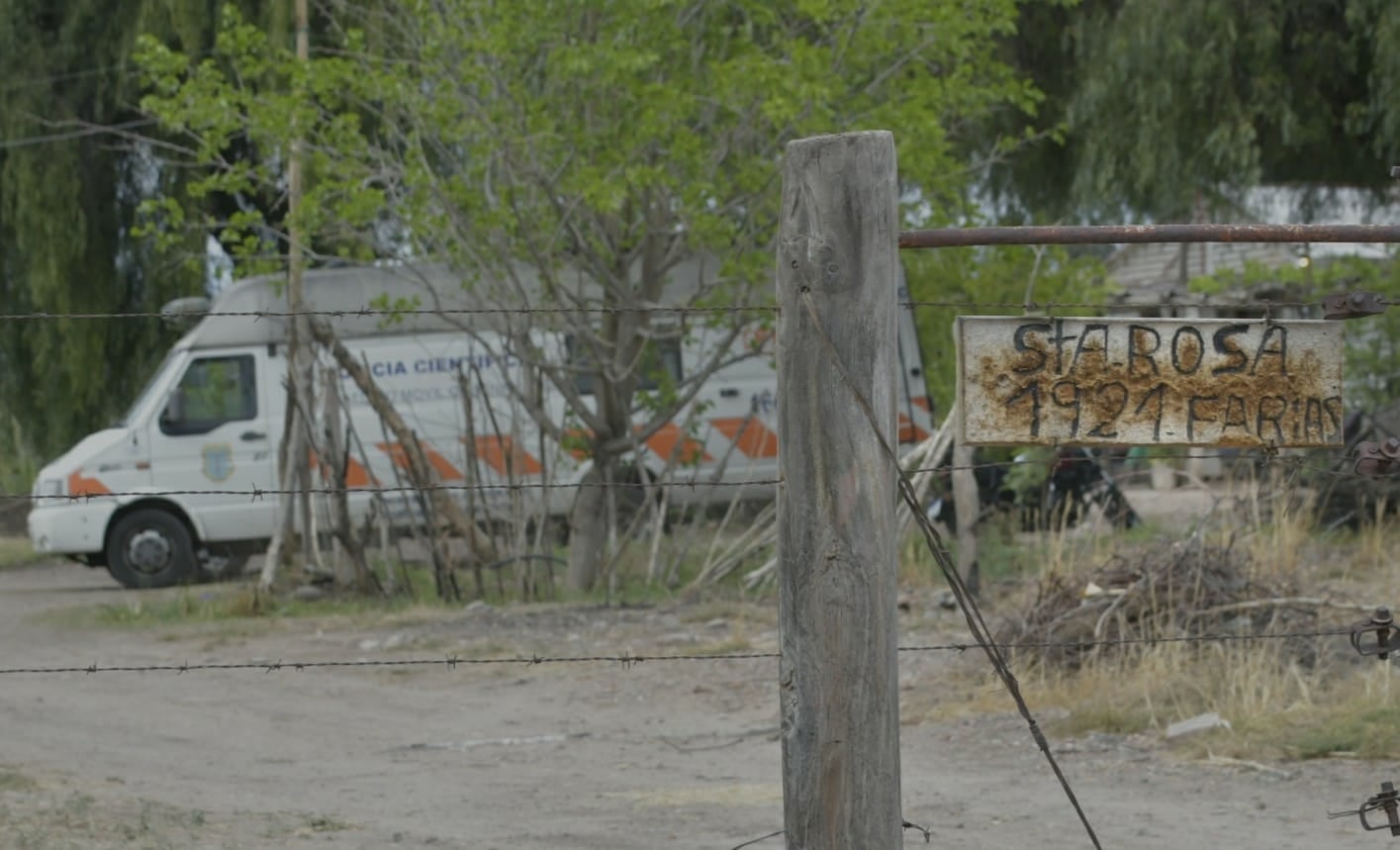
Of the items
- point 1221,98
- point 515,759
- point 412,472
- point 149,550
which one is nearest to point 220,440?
point 149,550

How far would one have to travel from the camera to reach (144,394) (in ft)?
58.0

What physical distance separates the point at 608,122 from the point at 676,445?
256 cm

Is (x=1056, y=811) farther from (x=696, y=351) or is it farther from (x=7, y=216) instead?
(x=7, y=216)

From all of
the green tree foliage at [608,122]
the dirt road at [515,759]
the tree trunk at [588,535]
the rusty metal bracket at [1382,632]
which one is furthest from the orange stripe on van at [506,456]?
the rusty metal bracket at [1382,632]

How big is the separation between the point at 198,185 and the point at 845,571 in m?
11.1

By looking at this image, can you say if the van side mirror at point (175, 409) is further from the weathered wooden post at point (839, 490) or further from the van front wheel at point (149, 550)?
the weathered wooden post at point (839, 490)

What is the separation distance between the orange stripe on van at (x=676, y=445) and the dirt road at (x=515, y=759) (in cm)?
189

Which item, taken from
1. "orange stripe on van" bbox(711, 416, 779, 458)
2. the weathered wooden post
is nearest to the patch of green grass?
the weathered wooden post

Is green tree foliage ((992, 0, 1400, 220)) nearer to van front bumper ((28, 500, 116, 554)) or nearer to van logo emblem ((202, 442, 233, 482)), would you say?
van logo emblem ((202, 442, 233, 482))

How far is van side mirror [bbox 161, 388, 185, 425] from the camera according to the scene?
1759 cm

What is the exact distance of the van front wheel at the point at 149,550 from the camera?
56.7 feet

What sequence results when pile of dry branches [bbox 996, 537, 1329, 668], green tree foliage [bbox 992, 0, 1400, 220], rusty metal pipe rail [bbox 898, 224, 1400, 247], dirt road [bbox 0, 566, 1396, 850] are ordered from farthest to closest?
1. green tree foliage [bbox 992, 0, 1400, 220]
2. pile of dry branches [bbox 996, 537, 1329, 668]
3. dirt road [bbox 0, 566, 1396, 850]
4. rusty metal pipe rail [bbox 898, 224, 1400, 247]

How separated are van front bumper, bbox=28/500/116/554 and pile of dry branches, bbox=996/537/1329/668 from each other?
9.85 meters

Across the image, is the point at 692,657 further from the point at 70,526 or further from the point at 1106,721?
the point at 70,526
